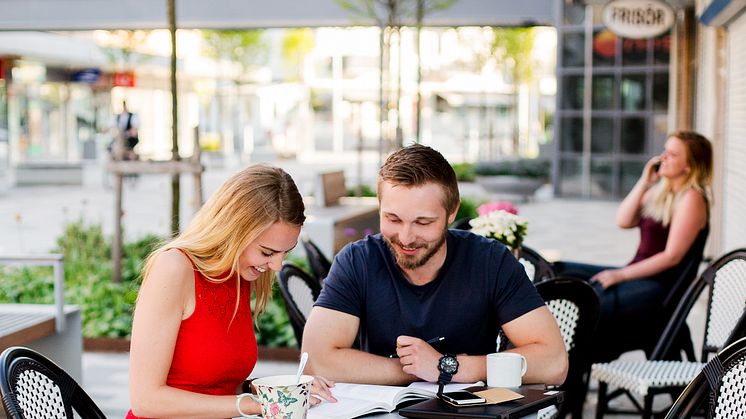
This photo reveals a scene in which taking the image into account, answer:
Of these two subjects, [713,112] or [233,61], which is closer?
[713,112]

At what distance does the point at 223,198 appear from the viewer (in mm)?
2590

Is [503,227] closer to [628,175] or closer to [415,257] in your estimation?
[415,257]

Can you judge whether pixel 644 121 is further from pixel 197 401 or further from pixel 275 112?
pixel 275 112

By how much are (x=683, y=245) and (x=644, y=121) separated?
14673 mm

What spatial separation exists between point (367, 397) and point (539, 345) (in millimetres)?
595

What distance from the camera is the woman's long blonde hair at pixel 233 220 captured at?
259 centimetres

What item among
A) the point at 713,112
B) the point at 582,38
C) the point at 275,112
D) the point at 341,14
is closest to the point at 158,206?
the point at 341,14

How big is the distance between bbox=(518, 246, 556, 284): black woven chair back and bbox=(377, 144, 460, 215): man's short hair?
1792mm

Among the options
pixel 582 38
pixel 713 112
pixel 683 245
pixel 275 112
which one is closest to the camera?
pixel 683 245

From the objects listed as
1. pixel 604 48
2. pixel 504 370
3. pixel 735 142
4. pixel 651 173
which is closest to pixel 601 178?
pixel 604 48

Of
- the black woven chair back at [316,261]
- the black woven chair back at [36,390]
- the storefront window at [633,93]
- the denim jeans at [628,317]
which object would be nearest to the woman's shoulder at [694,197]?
the denim jeans at [628,317]

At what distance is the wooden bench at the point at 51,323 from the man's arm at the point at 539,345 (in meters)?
2.51

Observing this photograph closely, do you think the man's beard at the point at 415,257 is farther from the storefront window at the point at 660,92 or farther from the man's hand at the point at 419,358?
the storefront window at the point at 660,92

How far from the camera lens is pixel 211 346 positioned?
8.68 feet
